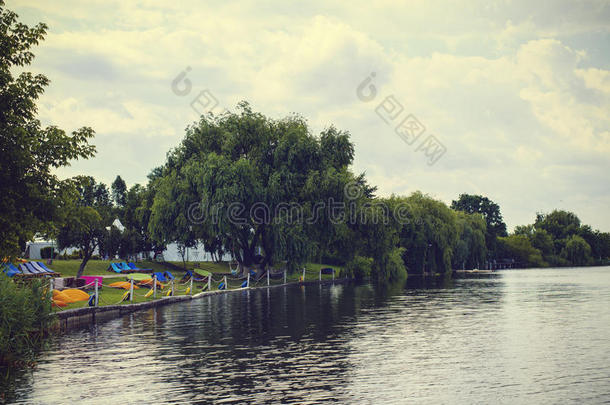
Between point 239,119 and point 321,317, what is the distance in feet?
116

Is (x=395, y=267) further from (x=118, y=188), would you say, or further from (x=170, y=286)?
(x=118, y=188)

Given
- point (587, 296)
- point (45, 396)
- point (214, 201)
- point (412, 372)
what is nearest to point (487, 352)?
point (412, 372)

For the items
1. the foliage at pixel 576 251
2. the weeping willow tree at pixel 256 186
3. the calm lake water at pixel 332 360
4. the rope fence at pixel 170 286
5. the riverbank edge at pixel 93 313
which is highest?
the weeping willow tree at pixel 256 186

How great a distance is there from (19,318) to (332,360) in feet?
29.5

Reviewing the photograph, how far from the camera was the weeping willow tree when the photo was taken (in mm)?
55250

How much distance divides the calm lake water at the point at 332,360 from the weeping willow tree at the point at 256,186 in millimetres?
25849

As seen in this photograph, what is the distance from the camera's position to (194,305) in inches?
1458

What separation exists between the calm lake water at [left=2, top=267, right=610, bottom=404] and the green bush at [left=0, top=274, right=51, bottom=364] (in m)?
0.79

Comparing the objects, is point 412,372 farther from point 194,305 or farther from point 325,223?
point 325,223

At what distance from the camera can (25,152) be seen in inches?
853

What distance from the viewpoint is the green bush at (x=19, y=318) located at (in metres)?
16.7

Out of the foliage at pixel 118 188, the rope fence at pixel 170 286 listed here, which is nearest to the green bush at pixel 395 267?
the rope fence at pixel 170 286

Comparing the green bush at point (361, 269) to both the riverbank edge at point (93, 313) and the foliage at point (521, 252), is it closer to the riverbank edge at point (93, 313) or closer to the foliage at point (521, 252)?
the riverbank edge at point (93, 313)

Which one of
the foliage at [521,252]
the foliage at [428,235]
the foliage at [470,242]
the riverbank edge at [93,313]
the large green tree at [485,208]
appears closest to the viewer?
the riverbank edge at [93,313]
